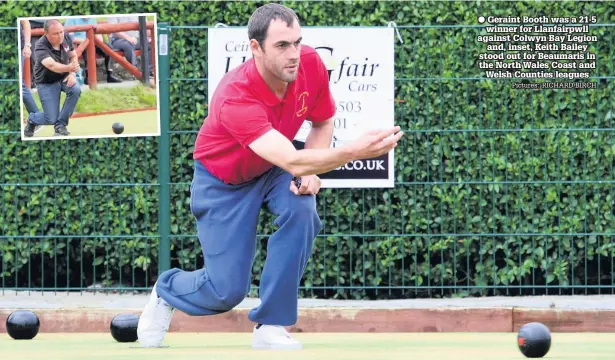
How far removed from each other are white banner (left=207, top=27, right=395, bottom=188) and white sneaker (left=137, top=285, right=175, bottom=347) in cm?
275

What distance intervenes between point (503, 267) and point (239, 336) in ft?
7.16

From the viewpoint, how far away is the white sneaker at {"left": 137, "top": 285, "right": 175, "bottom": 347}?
6.39 meters

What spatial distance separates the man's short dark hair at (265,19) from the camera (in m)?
5.74

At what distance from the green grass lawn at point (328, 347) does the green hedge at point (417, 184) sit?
1212 mm

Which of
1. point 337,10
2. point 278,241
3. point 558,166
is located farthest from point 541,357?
point 337,10

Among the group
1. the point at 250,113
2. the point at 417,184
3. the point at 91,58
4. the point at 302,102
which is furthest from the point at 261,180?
the point at 91,58

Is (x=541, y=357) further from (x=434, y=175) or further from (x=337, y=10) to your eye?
(x=337, y=10)

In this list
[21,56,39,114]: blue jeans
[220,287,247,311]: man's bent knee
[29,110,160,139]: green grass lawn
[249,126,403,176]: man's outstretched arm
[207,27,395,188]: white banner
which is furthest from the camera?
[21,56,39,114]: blue jeans

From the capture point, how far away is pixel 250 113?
18.8 feet

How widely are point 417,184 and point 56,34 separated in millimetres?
2577

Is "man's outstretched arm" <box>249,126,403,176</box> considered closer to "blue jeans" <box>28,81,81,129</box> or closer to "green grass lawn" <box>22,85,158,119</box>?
"green grass lawn" <box>22,85,158,119</box>

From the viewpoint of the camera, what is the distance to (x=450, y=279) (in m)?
9.34

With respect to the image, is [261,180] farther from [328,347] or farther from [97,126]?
[97,126]

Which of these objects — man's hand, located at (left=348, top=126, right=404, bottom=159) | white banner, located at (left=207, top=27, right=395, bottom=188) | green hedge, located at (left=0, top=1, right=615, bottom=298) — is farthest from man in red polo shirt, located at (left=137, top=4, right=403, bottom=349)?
green hedge, located at (left=0, top=1, right=615, bottom=298)
